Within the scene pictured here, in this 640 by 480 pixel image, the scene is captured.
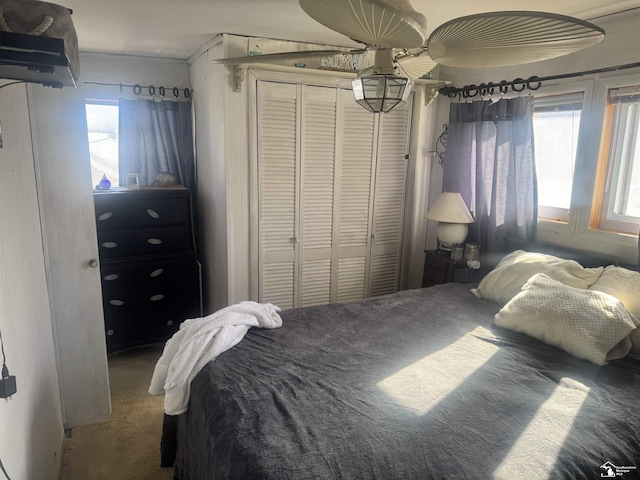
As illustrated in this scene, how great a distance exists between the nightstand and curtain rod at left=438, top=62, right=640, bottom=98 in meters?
1.26

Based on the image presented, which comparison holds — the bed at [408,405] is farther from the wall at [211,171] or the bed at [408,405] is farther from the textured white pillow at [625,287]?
the wall at [211,171]

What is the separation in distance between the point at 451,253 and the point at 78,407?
2.70 meters

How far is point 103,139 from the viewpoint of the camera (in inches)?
148

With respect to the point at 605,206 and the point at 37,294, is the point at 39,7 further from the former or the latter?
the point at 605,206

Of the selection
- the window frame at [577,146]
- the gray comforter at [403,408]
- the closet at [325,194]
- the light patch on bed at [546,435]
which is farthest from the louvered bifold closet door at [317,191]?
the light patch on bed at [546,435]

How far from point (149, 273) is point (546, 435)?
9.41 ft

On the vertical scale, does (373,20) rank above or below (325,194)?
above

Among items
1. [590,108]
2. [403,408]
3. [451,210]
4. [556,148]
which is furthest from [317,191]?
[403,408]

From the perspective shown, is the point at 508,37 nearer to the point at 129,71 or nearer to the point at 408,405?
the point at 408,405

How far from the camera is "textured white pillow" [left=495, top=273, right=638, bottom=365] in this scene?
1.93 meters

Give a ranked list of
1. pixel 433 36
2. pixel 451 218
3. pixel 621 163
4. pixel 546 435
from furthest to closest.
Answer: pixel 451 218, pixel 621 163, pixel 546 435, pixel 433 36

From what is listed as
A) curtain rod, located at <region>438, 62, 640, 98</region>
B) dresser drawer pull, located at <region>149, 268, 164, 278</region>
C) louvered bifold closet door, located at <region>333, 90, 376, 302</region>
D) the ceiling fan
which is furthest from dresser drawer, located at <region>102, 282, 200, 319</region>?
curtain rod, located at <region>438, 62, 640, 98</region>

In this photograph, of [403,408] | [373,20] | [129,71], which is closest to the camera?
[373,20]

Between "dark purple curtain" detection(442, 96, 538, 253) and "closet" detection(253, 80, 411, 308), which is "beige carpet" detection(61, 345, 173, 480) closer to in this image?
"closet" detection(253, 80, 411, 308)
